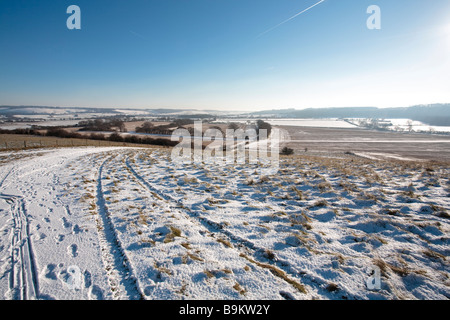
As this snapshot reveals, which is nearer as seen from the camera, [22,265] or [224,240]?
[22,265]

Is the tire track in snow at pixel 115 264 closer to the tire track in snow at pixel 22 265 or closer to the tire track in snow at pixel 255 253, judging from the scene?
the tire track in snow at pixel 22 265

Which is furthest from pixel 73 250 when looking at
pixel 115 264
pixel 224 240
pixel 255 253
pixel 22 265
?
pixel 255 253

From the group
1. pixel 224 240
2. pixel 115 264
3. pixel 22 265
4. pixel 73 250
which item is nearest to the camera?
pixel 22 265

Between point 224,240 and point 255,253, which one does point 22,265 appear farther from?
point 255,253

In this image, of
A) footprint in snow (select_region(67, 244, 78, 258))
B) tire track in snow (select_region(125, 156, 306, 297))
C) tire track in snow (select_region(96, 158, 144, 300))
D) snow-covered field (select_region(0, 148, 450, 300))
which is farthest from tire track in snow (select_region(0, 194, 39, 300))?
tire track in snow (select_region(125, 156, 306, 297))

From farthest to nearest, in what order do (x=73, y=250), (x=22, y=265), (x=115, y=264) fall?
(x=73, y=250), (x=115, y=264), (x=22, y=265)
